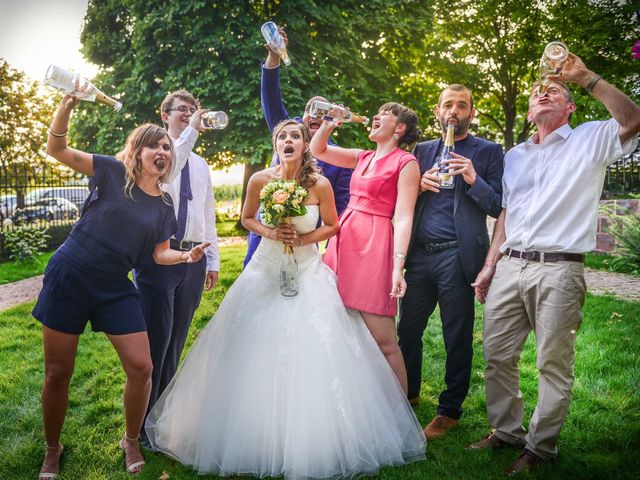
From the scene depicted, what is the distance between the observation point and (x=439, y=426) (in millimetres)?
4051

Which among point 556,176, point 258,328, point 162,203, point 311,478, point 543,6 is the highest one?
point 543,6

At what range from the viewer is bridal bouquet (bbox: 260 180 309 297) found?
3570 mm

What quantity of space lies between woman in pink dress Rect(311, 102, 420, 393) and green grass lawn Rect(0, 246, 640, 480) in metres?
0.79

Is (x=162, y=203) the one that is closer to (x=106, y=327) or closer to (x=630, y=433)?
(x=106, y=327)

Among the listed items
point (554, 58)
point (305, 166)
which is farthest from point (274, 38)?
point (554, 58)

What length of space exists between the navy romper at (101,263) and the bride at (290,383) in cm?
71

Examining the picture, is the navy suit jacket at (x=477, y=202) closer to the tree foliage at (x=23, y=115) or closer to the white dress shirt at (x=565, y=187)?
the white dress shirt at (x=565, y=187)

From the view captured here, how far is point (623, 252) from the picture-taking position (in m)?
11.0

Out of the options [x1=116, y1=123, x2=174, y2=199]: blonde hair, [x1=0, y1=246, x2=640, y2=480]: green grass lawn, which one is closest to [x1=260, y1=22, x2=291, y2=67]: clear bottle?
[x1=116, y1=123, x2=174, y2=199]: blonde hair

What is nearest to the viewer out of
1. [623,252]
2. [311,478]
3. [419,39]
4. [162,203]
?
[311,478]

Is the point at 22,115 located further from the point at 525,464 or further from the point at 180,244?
the point at 525,464

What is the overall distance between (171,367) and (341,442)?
1.62 meters

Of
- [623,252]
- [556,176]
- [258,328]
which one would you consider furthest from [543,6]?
[258,328]

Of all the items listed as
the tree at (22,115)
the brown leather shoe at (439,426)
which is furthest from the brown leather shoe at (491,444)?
the tree at (22,115)
